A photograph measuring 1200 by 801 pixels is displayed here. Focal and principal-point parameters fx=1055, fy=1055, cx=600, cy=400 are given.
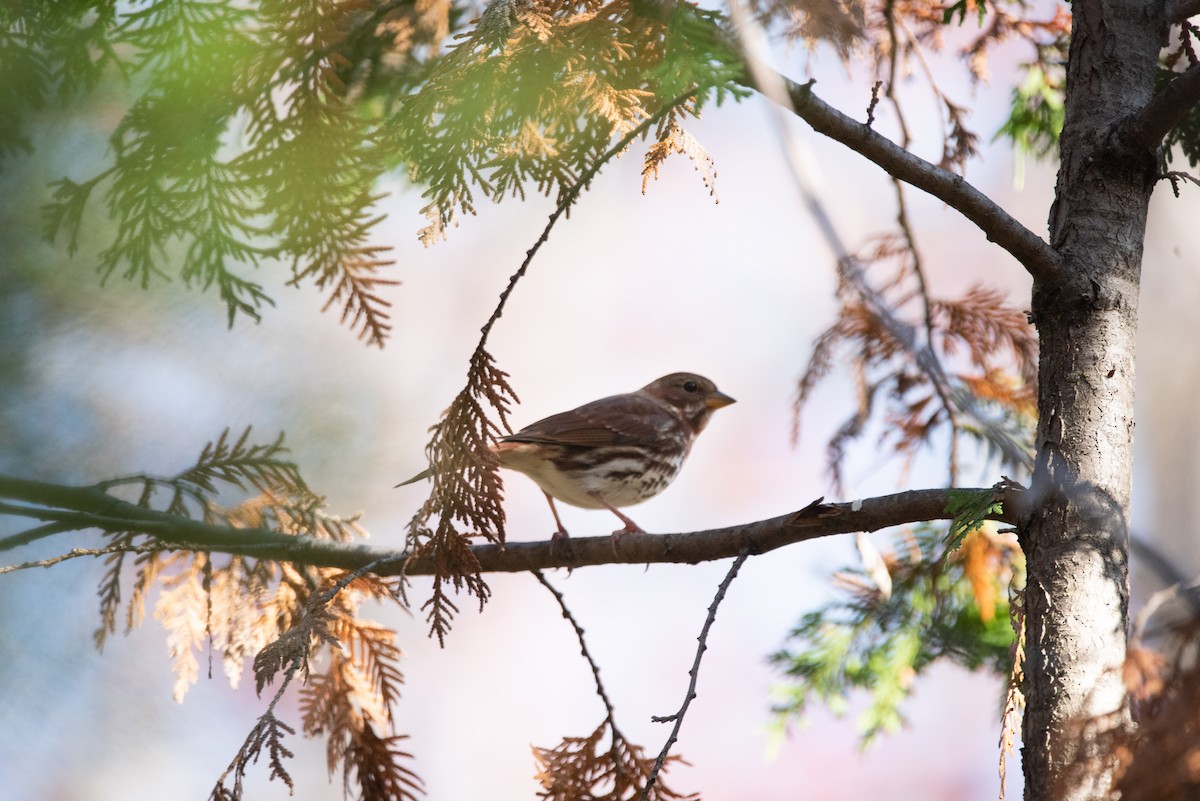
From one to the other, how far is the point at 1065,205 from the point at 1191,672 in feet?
3.54

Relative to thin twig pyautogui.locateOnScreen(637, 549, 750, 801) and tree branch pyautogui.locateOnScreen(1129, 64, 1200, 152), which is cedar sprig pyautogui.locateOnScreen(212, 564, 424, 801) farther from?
tree branch pyautogui.locateOnScreen(1129, 64, 1200, 152)

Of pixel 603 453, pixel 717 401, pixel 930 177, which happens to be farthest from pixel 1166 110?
pixel 717 401

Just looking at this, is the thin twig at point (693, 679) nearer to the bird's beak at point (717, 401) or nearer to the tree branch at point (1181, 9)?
the tree branch at point (1181, 9)

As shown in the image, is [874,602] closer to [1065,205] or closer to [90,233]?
[1065,205]

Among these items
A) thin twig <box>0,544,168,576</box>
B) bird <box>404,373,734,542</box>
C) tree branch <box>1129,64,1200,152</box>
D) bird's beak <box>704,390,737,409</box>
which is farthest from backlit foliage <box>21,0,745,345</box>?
bird's beak <box>704,390,737,409</box>

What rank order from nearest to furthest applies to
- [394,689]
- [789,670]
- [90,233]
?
1. [90,233]
2. [394,689]
3. [789,670]

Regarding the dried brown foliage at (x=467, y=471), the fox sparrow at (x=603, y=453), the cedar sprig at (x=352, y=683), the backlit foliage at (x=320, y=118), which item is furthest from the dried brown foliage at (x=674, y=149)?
the fox sparrow at (x=603, y=453)

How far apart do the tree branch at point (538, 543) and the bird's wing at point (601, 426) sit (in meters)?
1.06

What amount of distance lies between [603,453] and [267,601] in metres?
1.42

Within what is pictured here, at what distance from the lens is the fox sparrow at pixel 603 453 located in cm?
378

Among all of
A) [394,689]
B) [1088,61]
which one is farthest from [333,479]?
[1088,61]

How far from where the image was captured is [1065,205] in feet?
6.63

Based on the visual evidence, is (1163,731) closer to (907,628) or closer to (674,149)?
(674,149)

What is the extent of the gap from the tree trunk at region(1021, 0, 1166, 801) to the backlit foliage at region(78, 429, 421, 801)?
134 centimetres
